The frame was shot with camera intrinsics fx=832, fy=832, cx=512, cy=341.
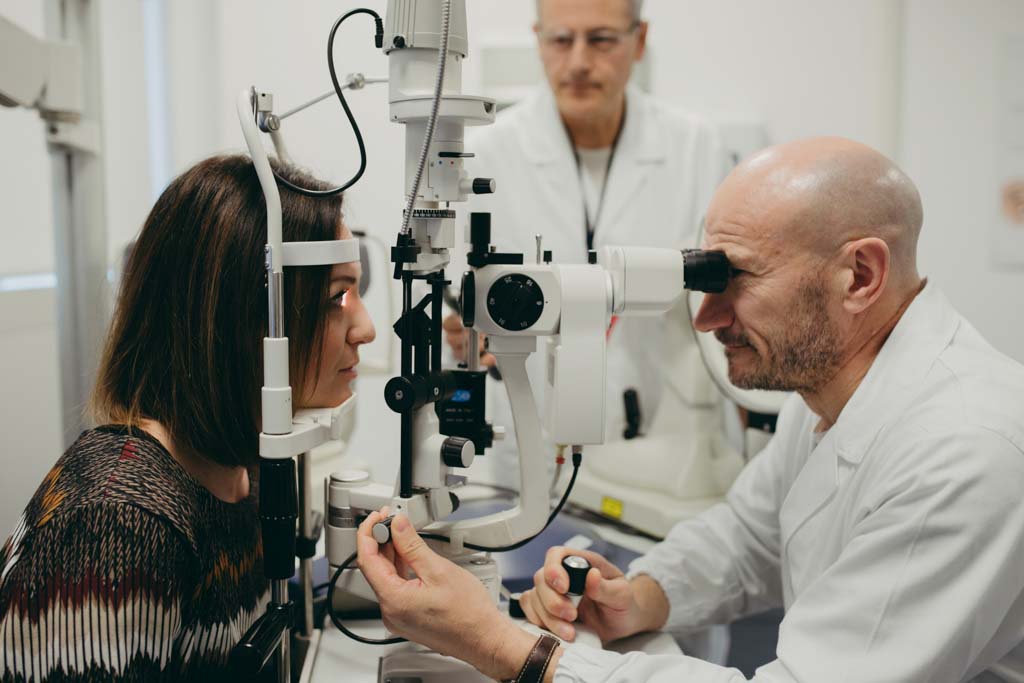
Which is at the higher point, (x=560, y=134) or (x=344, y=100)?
(x=560, y=134)

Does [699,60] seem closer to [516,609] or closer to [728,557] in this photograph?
[728,557]

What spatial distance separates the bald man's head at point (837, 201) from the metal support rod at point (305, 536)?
72cm

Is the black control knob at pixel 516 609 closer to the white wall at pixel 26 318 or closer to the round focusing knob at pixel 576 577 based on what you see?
the round focusing knob at pixel 576 577

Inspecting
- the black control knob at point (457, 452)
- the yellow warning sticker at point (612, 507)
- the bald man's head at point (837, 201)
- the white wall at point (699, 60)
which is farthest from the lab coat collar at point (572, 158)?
the black control knob at point (457, 452)

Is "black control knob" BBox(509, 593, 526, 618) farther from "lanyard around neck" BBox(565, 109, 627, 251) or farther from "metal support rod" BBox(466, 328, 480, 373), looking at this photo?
"lanyard around neck" BBox(565, 109, 627, 251)

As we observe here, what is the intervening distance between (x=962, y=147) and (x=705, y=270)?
180 cm

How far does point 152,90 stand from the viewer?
9.33 ft

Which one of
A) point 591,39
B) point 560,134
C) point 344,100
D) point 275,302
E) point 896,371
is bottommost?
point 896,371

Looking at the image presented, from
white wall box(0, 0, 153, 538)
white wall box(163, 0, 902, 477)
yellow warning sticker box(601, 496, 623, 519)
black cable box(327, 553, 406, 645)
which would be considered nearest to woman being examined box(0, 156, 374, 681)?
black cable box(327, 553, 406, 645)

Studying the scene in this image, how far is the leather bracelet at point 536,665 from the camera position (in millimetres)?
954

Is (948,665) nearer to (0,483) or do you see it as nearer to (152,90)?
(0,483)

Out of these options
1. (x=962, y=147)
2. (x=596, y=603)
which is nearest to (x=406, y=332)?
(x=596, y=603)

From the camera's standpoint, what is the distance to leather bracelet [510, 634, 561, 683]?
95 cm

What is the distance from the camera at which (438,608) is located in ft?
3.09
